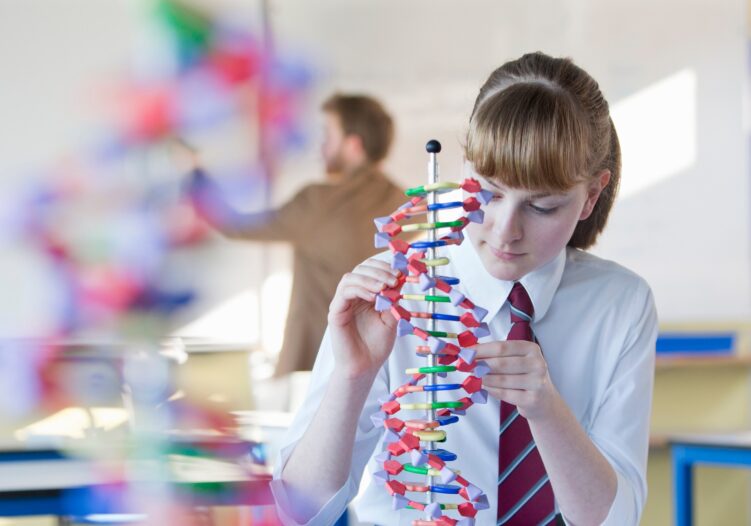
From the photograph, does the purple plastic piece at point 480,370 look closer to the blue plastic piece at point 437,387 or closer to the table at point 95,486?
the blue plastic piece at point 437,387

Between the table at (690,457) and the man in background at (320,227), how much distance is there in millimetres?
1044

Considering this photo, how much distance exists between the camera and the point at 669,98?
9.87ft

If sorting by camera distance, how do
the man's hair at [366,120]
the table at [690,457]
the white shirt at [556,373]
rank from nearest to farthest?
the white shirt at [556,373]
the table at [690,457]
the man's hair at [366,120]

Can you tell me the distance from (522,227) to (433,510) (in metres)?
0.31

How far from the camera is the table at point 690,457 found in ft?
7.97

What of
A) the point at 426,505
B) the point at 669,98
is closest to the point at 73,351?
the point at 426,505

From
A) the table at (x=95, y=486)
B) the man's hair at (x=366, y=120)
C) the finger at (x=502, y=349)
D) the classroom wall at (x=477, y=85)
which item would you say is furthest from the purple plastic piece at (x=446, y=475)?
the man's hair at (x=366, y=120)

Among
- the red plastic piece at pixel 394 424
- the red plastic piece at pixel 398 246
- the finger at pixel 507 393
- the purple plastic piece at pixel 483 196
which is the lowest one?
the red plastic piece at pixel 394 424

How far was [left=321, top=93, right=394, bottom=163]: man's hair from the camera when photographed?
2.70 meters

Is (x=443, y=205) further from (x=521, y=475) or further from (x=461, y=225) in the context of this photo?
(x=521, y=475)

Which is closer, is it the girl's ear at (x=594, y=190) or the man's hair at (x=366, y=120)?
the girl's ear at (x=594, y=190)

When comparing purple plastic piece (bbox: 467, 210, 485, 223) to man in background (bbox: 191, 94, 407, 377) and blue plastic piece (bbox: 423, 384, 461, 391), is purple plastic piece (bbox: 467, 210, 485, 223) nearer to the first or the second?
blue plastic piece (bbox: 423, 384, 461, 391)

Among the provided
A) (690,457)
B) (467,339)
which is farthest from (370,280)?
(690,457)

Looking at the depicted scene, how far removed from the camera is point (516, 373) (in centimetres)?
73
